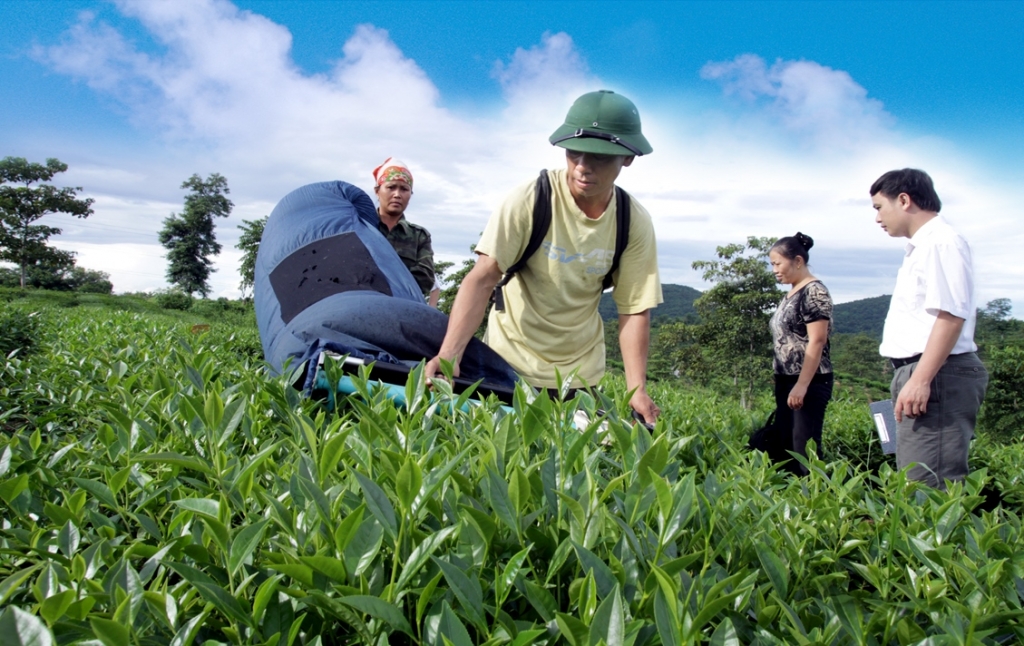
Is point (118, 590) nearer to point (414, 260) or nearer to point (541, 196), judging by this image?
point (541, 196)

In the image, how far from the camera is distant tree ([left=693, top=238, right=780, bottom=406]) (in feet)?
94.4

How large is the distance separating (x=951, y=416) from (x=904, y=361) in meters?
0.39

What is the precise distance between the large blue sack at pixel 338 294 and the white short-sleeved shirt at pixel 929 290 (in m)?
2.31

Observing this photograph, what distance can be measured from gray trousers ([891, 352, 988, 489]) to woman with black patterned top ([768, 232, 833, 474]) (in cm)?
172

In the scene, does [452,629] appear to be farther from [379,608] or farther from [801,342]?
[801,342]

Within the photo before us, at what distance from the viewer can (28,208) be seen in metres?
54.8

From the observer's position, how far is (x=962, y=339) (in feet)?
12.3

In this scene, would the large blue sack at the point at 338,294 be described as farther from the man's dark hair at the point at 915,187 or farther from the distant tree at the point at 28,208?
the distant tree at the point at 28,208

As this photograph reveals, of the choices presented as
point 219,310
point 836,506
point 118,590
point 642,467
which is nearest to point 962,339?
point 836,506

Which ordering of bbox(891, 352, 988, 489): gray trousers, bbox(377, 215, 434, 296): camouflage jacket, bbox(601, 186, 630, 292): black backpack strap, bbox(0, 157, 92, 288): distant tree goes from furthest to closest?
bbox(0, 157, 92, 288): distant tree → bbox(377, 215, 434, 296): camouflage jacket → bbox(891, 352, 988, 489): gray trousers → bbox(601, 186, 630, 292): black backpack strap

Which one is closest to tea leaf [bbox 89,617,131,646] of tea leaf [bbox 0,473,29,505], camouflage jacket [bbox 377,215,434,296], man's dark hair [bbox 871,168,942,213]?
tea leaf [bbox 0,473,29,505]

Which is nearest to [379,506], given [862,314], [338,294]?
[338,294]

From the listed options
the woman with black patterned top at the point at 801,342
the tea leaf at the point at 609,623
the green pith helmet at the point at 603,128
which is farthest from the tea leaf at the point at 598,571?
the woman with black patterned top at the point at 801,342

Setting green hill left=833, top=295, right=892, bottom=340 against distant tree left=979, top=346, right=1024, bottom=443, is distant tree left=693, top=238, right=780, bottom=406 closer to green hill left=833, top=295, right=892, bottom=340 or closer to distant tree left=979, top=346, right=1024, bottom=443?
distant tree left=979, top=346, right=1024, bottom=443
